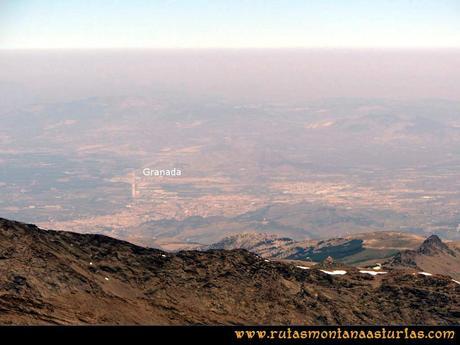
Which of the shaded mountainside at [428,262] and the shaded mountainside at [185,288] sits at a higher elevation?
the shaded mountainside at [185,288]

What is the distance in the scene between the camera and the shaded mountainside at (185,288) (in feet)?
223

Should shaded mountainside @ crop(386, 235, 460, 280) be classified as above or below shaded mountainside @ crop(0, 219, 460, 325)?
below

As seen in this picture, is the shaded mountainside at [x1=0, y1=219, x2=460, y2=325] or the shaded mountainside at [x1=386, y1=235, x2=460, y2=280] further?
the shaded mountainside at [x1=386, y1=235, x2=460, y2=280]

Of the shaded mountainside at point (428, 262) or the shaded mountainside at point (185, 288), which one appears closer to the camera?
the shaded mountainside at point (185, 288)

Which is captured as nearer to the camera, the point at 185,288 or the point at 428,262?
the point at 185,288

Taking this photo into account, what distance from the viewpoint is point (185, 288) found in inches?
3243

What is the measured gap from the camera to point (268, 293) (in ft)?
280

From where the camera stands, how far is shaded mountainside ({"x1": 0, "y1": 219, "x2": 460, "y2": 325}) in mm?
68062

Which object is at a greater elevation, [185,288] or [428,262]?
[185,288]
